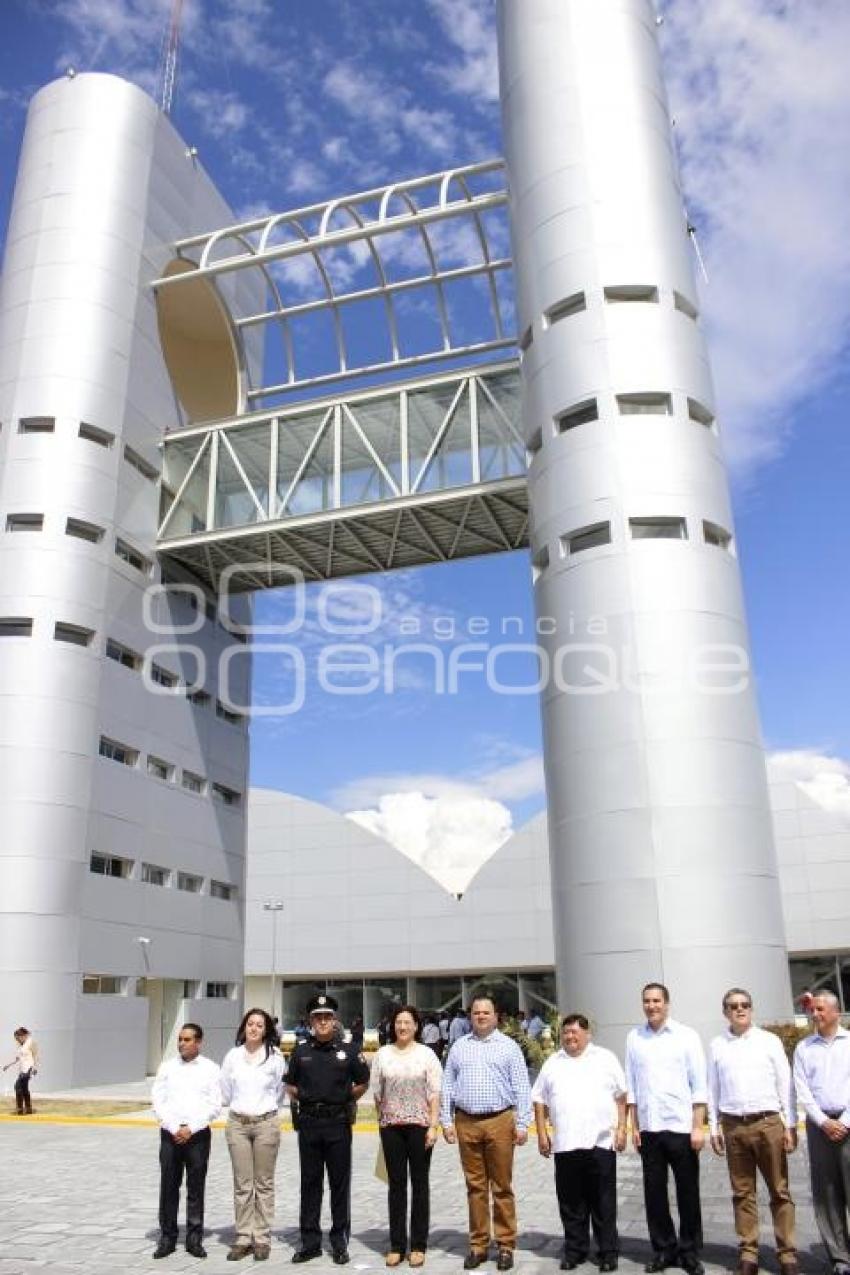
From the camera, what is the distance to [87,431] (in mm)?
30891

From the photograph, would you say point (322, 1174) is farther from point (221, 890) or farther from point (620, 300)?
point (221, 890)

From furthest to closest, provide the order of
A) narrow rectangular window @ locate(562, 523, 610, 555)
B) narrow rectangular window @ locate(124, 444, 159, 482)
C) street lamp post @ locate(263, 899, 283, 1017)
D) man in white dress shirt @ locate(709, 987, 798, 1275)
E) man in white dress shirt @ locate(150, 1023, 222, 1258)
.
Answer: street lamp post @ locate(263, 899, 283, 1017), narrow rectangular window @ locate(124, 444, 159, 482), narrow rectangular window @ locate(562, 523, 610, 555), man in white dress shirt @ locate(150, 1023, 222, 1258), man in white dress shirt @ locate(709, 987, 798, 1275)

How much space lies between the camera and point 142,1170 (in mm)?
13766

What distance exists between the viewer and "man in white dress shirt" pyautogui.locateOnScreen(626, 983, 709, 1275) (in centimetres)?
822

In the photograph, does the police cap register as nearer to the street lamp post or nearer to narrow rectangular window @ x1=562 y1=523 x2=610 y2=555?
narrow rectangular window @ x1=562 y1=523 x2=610 y2=555

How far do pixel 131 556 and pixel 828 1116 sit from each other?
27631 mm

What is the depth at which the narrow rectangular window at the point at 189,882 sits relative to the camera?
33.2 m

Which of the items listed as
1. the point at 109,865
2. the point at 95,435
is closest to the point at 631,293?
the point at 95,435

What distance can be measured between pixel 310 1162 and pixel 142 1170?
5.91 metres

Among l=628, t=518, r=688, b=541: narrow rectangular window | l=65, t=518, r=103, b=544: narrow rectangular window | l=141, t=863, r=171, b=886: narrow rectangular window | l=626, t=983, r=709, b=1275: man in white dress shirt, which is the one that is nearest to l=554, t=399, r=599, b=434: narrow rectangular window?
l=628, t=518, r=688, b=541: narrow rectangular window

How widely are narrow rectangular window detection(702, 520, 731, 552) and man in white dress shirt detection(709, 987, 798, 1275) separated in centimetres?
1667

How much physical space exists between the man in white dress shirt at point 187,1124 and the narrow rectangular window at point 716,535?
17561 millimetres

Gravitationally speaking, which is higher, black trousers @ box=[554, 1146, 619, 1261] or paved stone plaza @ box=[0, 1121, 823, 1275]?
black trousers @ box=[554, 1146, 619, 1261]

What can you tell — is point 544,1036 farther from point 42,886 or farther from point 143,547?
point 143,547
